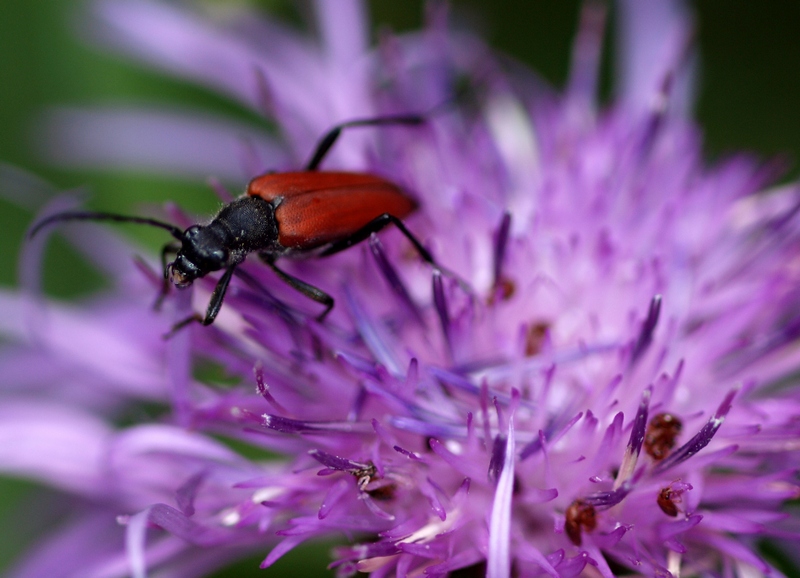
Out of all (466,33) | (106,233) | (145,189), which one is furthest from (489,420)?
(466,33)

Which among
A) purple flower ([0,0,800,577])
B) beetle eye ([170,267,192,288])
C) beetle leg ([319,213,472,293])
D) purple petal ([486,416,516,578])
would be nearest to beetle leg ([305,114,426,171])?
purple flower ([0,0,800,577])

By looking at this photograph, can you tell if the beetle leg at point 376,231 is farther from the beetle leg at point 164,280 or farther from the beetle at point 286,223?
the beetle leg at point 164,280

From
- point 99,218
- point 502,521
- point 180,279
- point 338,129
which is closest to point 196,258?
point 180,279

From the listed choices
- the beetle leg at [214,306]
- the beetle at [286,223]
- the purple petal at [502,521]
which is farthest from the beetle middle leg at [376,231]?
the purple petal at [502,521]

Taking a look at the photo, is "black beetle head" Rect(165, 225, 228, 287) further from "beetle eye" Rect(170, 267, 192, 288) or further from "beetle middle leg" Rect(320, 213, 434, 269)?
"beetle middle leg" Rect(320, 213, 434, 269)

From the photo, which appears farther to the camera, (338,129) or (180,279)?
(338,129)

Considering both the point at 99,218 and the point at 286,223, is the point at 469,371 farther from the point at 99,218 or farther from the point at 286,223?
the point at 99,218
